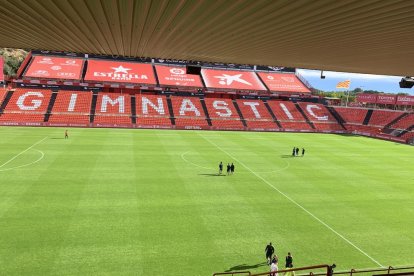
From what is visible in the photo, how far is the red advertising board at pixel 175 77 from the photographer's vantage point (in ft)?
233

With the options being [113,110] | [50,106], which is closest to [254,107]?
[113,110]

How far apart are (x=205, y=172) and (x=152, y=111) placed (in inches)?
1377

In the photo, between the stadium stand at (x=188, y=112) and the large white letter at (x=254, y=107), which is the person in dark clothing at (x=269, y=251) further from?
the large white letter at (x=254, y=107)

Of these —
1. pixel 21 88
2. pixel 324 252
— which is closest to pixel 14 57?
pixel 21 88

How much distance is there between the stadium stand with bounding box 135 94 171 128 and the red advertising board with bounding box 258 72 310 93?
26.2m

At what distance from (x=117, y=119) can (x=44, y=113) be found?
12.1 meters

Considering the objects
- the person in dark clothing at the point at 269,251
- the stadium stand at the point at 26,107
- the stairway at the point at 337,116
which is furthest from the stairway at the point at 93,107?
the stairway at the point at 337,116

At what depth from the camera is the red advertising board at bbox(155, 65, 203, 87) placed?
71.0 meters

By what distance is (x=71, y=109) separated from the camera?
58031 mm

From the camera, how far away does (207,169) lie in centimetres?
3041

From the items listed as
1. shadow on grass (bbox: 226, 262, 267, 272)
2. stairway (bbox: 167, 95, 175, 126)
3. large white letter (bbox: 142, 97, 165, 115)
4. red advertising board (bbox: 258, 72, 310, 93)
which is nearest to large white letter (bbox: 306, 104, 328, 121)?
red advertising board (bbox: 258, 72, 310, 93)

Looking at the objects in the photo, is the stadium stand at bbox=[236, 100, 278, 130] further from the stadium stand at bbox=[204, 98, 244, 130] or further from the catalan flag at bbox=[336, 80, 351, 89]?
the catalan flag at bbox=[336, 80, 351, 89]

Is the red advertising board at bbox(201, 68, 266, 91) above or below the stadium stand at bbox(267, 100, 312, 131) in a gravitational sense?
above

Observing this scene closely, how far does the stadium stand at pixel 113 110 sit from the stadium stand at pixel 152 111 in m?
1.92
